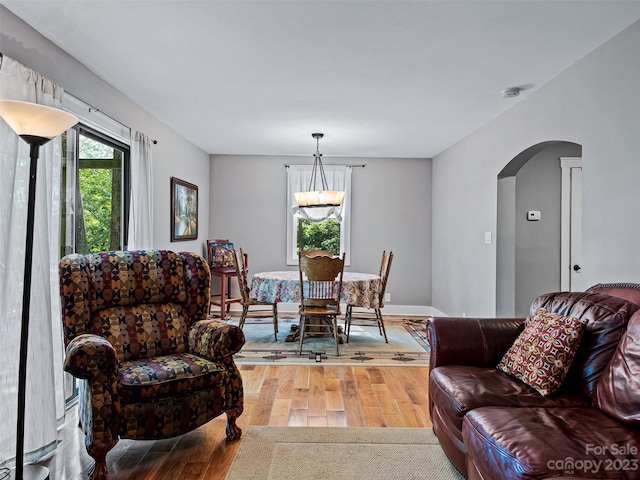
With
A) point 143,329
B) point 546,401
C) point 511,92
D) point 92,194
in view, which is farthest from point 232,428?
point 511,92

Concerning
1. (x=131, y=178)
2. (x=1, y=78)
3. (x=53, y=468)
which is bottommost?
(x=53, y=468)

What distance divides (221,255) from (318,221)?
1.55 meters

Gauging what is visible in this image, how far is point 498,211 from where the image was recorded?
14.5 ft

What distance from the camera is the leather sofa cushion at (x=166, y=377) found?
7.20 ft

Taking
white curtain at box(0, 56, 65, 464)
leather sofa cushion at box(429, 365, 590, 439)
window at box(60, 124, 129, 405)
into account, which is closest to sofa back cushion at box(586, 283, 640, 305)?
leather sofa cushion at box(429, 365, 590, 439)

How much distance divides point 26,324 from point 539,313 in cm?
252

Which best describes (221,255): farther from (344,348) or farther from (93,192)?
(93,192)

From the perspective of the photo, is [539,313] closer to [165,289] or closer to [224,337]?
[224,337]

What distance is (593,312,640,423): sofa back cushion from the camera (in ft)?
5.63

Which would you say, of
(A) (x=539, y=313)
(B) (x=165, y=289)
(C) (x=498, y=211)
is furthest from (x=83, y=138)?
(C) (x=498, y=211)

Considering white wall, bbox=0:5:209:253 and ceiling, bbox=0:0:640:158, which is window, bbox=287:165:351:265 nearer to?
white wall, bbox=0:5:209:253

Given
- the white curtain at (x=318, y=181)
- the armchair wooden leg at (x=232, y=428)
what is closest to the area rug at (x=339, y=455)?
the armchair wooden leg at (x=232, y=428)

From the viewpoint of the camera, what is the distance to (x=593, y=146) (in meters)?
2.86

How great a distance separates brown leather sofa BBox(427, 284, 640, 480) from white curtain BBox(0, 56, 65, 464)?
84.7 inches
